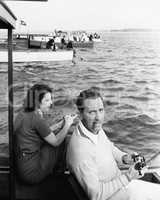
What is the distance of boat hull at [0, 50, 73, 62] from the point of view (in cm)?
325

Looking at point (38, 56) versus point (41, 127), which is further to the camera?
point (38, 56)

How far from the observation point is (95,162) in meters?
1.72

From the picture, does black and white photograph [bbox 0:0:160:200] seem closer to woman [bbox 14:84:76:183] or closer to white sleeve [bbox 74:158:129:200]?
woman [bbox 14:84:76:183]

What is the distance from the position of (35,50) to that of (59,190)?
143 cm

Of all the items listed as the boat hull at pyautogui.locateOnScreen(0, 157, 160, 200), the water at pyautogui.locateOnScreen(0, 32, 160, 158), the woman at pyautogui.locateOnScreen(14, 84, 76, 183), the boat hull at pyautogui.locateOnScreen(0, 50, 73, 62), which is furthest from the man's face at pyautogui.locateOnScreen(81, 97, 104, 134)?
the boat hull at pyautogui.locateOnScreen(0, 50, 73, 62)

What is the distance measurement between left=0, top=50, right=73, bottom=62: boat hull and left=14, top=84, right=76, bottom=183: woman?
1.00 metres

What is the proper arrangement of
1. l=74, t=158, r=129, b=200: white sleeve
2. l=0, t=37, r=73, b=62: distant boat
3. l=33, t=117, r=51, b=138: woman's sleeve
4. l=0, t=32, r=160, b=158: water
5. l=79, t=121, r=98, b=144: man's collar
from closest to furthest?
1. l=74, t=158, r=129, b=200: white sleeve
2. l=79, t=121, r=98, b=144: man's collar
3. l=33, t=117, r=51, b=138: woman's sleeve
4. l=0, t=37, r=73, b=62: distant boat
5. l=0, t=32, r=160, b=158: water

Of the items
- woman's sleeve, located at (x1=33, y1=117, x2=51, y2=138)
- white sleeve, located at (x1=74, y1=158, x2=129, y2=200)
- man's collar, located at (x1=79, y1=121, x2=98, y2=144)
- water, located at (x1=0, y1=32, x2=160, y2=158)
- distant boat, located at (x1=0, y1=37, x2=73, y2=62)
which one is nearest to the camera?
white sleeve, located at (x1=74, y1=158, x2=129, y2=200)

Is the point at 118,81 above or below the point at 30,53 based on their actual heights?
below

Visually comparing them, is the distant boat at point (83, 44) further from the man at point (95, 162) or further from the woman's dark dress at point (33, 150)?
the man at point (95, 162)

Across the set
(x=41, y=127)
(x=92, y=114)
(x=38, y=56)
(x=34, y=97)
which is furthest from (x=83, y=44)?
(x=92, y=114)

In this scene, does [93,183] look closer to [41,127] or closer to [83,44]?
[41,127]

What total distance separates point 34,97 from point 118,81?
1240mm

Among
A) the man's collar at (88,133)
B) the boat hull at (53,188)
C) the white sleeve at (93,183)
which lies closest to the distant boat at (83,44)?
the boat hull at (53,188)
